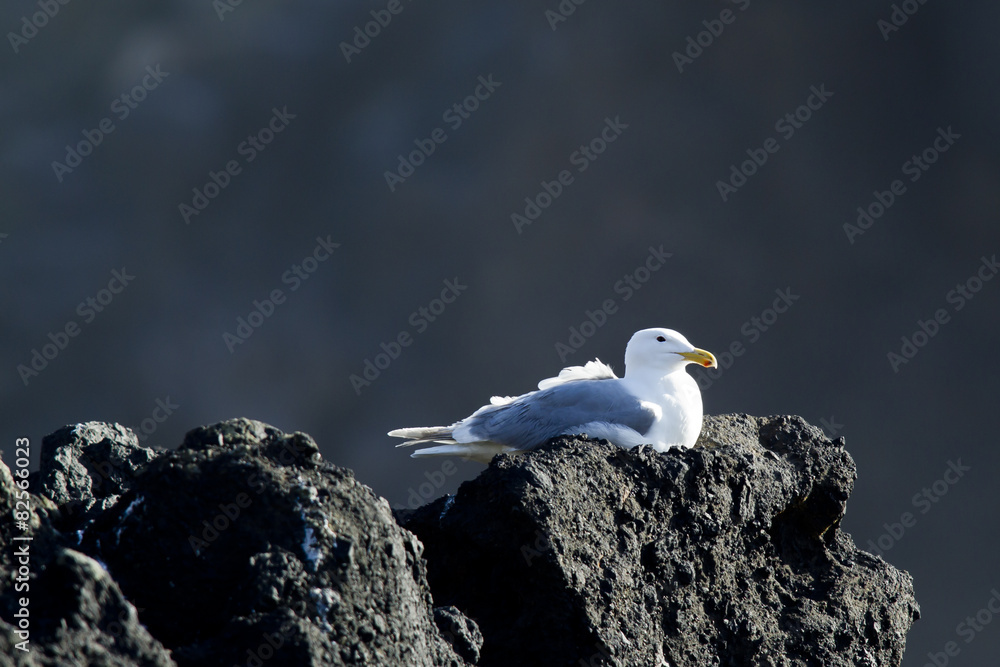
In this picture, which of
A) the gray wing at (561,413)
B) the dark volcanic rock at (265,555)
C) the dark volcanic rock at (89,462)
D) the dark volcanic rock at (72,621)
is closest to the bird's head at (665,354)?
the gray wing at (561,413)

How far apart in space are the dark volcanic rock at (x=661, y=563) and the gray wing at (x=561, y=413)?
0.91m

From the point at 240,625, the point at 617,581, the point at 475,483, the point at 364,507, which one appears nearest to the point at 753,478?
the point at 617,581

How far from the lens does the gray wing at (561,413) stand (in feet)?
15.6

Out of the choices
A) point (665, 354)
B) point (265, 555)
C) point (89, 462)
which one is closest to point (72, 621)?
point (265, 555)

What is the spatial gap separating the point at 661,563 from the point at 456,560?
0.58m

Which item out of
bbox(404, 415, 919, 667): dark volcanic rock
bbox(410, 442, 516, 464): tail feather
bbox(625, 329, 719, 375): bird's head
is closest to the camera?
bbox(404, 415, 919, 667): dark volcanic rock

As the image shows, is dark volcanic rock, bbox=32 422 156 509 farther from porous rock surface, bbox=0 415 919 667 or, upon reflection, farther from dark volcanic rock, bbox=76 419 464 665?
dark volcanic rock, bbox=76 419 464 665

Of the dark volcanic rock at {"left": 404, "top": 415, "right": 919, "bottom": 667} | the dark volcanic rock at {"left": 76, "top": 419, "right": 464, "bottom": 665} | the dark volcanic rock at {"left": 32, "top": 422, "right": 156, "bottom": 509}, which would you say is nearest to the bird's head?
the dark volcanic rock at {"left": 404, "top": 415, "right": 919, "bottom": 667}

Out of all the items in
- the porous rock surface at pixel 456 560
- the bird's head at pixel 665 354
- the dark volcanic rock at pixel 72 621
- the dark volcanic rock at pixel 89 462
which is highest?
the bird's head at pixel 665 354

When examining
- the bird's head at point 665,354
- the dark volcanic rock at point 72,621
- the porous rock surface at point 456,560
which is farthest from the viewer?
the bird's head at point 665,354

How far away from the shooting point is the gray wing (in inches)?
188

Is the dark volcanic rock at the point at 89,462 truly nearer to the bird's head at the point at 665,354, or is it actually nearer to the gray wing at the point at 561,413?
the gray wing at the point at 561,413

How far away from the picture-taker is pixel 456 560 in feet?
10.3

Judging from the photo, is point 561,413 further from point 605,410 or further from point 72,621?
point 72,621
